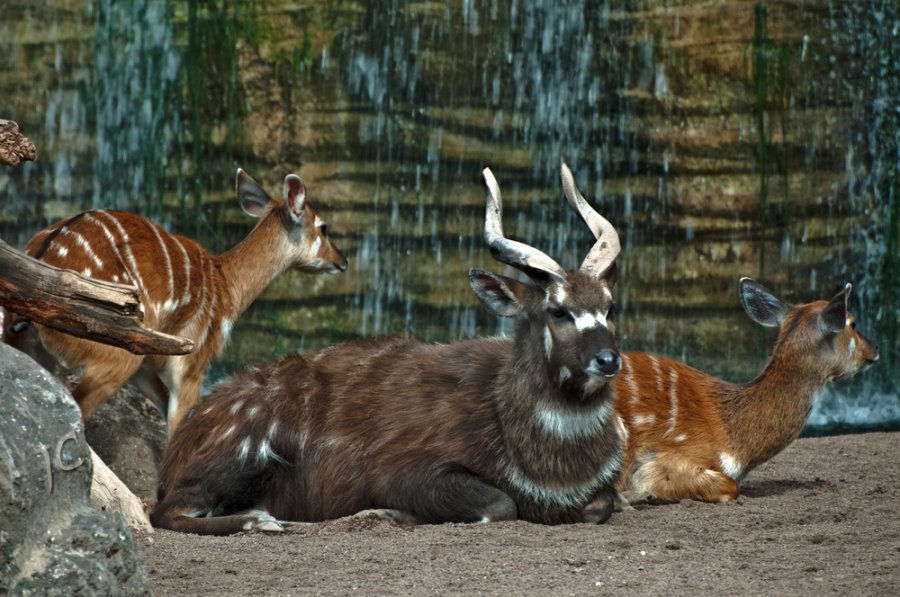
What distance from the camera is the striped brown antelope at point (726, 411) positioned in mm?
6301

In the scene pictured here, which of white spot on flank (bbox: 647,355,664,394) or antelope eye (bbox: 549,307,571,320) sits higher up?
antelope eye (bbox: 549,307,571,320)

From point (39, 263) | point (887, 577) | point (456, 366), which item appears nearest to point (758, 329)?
point (456, 366)

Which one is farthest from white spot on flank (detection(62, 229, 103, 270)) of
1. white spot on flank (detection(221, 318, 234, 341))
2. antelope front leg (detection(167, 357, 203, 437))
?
white spot on flank (detection(221, 318, 234, 341))

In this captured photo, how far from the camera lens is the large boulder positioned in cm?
349

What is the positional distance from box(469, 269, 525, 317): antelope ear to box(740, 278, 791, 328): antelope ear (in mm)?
1542

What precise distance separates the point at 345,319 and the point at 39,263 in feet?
20.6

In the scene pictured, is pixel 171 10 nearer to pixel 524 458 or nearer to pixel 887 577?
pixel 524 458

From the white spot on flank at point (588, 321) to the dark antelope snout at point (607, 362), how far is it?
0.17m

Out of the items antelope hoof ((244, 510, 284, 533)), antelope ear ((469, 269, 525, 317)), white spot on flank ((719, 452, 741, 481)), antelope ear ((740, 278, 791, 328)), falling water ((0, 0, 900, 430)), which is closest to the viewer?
antelope hoof ((244, 510, 284, 533))

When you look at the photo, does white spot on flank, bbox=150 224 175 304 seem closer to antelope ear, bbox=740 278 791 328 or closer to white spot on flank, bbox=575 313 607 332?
white spot on flank, bbox=575 313 607 332

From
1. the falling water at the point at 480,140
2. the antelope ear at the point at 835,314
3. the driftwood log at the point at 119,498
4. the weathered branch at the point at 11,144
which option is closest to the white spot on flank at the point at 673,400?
the antelope ear at the point at 835,314

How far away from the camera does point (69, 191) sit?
35.9 feet

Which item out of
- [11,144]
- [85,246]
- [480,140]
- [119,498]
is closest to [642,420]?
[119,498]

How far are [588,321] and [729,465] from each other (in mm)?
1301
